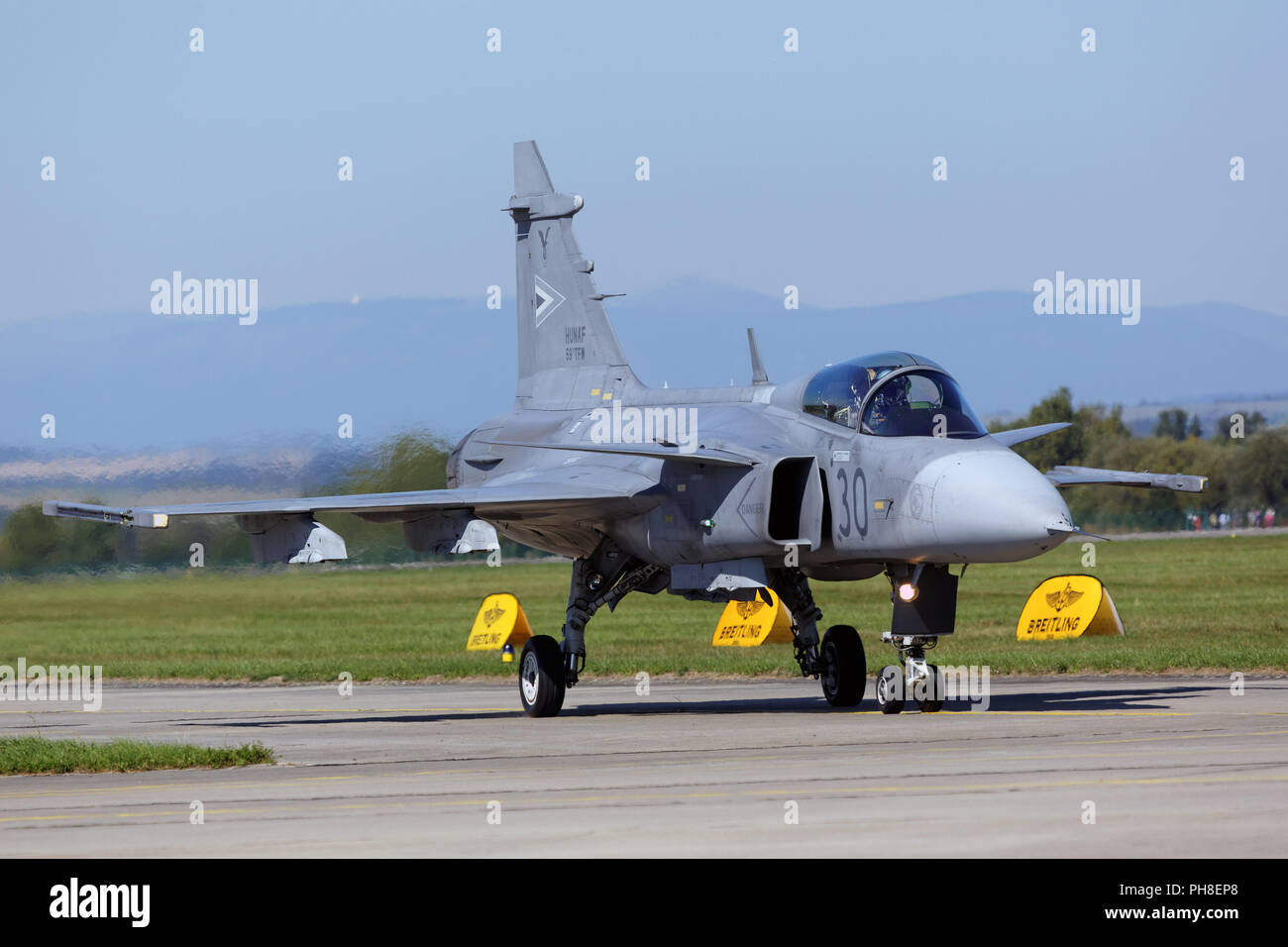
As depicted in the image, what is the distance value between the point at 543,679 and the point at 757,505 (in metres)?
3.41

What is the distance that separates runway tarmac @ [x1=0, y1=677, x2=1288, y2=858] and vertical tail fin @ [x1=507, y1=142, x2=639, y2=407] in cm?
465

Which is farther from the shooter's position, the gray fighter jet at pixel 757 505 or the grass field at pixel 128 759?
the gray fighter jet at pixel 757 505

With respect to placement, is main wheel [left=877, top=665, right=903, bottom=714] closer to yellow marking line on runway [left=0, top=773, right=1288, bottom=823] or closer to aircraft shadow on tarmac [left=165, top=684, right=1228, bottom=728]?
aircraft shadow on tarmac [left=165, top=684, right=1228, bottom=728]

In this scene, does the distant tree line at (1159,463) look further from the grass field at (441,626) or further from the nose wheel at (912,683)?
the nose wheel at (912,683)

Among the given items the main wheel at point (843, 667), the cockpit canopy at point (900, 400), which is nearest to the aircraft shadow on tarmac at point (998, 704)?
the main wheel at point (843, 667)

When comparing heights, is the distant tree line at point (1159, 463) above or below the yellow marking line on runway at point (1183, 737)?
above

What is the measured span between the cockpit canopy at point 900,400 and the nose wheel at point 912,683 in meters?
2.04

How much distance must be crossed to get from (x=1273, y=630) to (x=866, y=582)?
18.1 m

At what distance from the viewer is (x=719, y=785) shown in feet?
40.7

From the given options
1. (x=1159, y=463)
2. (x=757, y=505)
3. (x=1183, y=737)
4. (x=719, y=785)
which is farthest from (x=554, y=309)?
(x=1159, y=463)

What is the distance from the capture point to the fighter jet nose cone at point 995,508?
628 inches

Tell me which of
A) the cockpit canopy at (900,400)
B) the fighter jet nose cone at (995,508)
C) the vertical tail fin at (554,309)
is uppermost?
the vertical tail fin at (554,309)

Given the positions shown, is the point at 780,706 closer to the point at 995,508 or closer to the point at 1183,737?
the point at 995,508
